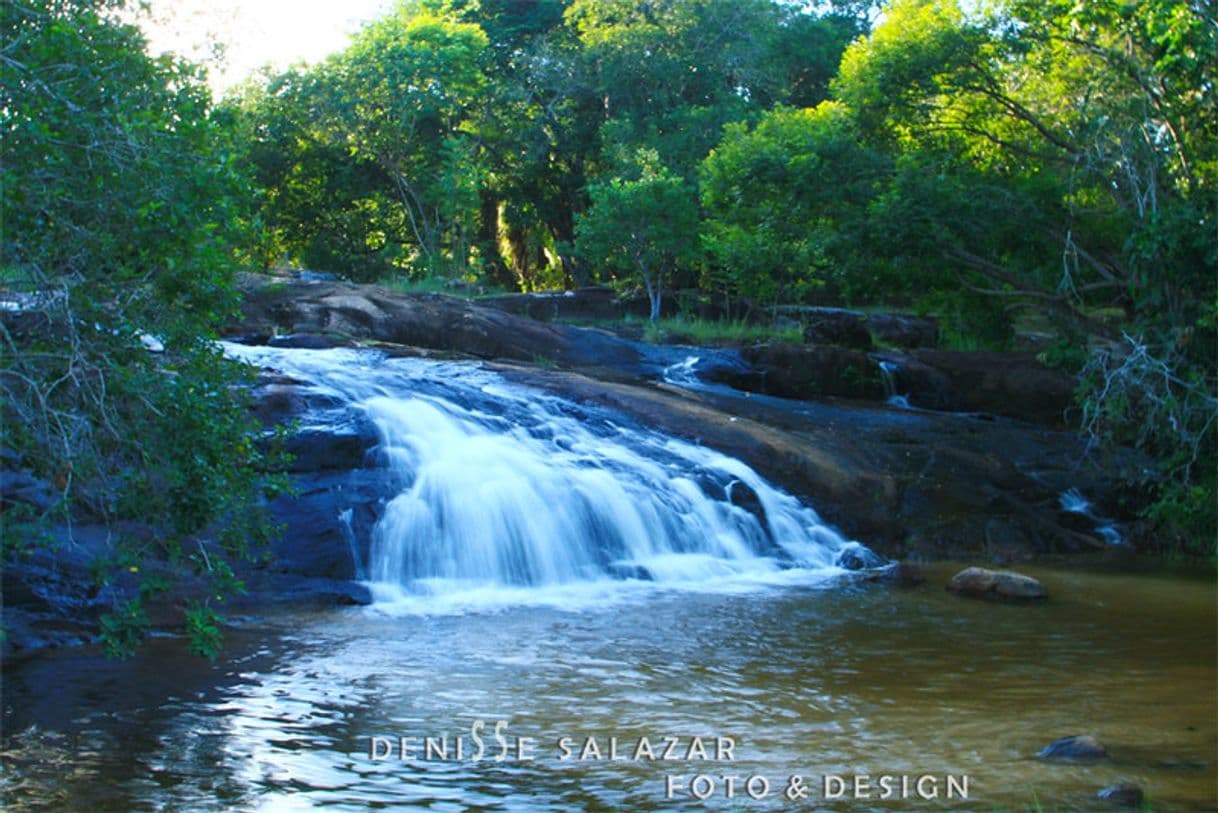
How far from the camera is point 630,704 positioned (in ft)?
28.5

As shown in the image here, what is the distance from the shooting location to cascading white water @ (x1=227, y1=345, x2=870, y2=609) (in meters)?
13.1

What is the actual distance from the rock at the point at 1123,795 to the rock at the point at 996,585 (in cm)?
614

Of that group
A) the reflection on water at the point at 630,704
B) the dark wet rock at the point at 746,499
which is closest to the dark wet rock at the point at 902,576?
the reflection on water at the point at 630,704

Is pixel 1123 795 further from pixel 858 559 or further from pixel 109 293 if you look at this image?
pixel 858 559

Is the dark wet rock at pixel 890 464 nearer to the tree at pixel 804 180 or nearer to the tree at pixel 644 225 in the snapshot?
the tree at pixel 804 180

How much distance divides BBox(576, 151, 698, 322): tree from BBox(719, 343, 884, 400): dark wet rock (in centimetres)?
677

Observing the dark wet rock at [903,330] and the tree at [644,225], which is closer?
the dark wet rock at [903,330]

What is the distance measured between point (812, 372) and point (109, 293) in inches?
675

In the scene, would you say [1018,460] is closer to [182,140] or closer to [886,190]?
[886,190]

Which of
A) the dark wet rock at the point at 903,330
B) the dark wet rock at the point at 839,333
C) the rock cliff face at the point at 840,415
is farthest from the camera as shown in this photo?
the dark wet rock at the point at 903,330

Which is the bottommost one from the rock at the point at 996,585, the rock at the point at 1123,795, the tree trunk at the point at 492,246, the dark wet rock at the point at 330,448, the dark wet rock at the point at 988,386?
the rock at the point at 1123,795

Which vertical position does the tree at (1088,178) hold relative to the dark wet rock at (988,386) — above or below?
above

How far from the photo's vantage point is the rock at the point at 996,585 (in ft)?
42.0

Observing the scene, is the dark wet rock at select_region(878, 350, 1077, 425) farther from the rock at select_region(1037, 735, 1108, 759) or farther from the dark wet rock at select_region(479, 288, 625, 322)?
the rock at select_region(1037, 735, 1108, 759)
